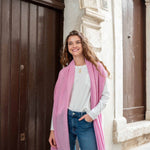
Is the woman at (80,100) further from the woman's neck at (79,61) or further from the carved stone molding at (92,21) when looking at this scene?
the carved stone molding at (92,21)

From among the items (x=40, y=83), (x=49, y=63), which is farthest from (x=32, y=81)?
(x=49, y=63)

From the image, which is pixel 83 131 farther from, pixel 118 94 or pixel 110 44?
pixel 110 44

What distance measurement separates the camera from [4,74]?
8.58 ft

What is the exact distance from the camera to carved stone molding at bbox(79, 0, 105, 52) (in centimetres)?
313

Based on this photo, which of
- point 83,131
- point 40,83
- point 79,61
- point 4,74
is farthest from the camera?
point 40,83

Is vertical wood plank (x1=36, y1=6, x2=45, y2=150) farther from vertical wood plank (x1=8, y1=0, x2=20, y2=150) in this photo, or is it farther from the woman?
the woman

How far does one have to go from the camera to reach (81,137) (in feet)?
7.27

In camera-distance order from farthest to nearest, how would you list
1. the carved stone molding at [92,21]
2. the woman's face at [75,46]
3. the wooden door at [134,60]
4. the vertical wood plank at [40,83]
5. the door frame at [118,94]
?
1. the wooden door at [134,60]
2. the door frame at [118,94]
3. the carved stone molding at [92,21]
4. the vertical wood plank at [40,83]
5. the woman's face at [75,46]

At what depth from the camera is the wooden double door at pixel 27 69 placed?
2.63 metres

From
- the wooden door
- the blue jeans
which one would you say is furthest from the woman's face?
the wooden door

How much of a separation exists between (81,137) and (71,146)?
A: 8.2 inches

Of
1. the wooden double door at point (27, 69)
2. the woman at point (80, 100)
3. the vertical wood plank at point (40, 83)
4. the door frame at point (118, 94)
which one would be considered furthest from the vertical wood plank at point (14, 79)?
the door frame at point (118, 94)

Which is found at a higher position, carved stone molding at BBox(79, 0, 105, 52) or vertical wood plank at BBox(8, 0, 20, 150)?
carved stone molding at BBox(79, 0, 105, 52)

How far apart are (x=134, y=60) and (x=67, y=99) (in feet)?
8.80
